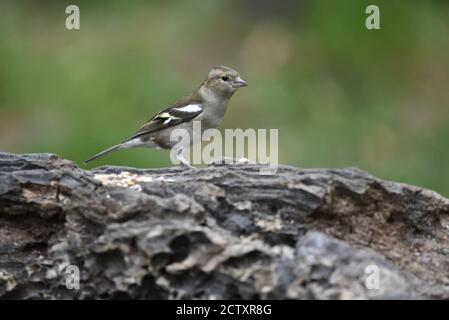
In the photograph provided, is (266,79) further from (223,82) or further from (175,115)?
(175,115)

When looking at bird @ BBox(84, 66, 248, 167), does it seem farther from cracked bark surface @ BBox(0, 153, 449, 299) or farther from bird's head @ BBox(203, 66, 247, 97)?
cracked bark surface @ BBox(0, 153, 449, 299)

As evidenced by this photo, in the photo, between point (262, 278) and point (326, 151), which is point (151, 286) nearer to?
point (262, 278)

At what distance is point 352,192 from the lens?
4500 mm

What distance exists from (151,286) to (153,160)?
5.77 meters

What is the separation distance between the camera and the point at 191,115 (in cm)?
764

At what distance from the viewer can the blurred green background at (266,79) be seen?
10.6 m

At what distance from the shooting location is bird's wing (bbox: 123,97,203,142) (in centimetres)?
762

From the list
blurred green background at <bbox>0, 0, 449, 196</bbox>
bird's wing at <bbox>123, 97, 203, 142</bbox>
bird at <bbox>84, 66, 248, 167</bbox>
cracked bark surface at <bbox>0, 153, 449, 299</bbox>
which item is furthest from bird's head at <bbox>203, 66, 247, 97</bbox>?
cracked bark surface at <bbox>0, 153, 449, 299</bbox>

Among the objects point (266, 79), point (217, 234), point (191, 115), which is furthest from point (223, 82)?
point (266, 79)

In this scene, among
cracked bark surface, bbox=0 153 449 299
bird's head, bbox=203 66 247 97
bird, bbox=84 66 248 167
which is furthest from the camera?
bird's head, bbox=203 66 247 97

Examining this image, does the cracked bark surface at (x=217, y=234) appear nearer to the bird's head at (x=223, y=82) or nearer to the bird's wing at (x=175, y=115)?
the bird's wing at (x=175, y=115)

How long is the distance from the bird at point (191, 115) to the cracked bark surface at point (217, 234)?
2.59 metres

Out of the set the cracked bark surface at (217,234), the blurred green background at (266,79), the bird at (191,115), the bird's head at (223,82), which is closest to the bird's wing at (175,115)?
the bird at (191,115)
